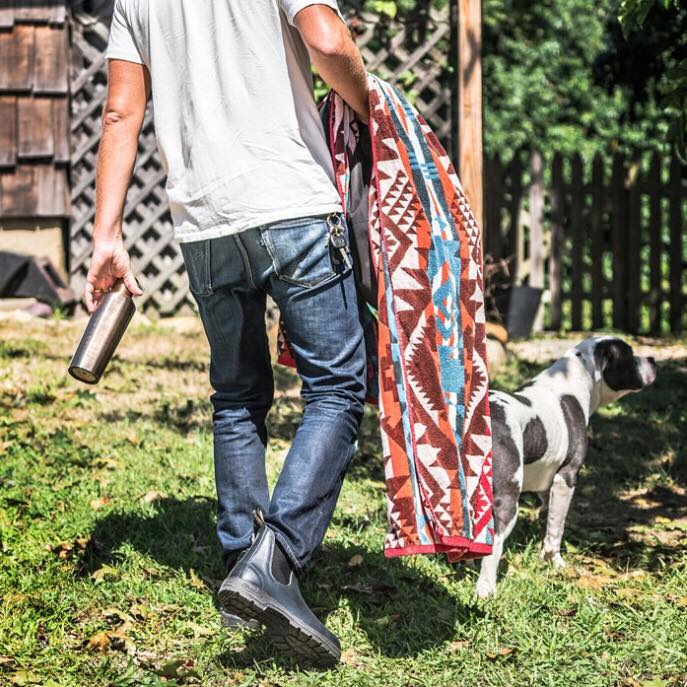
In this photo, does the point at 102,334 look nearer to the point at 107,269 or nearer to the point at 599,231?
the point at 107,269

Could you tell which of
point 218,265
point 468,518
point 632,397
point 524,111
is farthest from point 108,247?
point 524,111

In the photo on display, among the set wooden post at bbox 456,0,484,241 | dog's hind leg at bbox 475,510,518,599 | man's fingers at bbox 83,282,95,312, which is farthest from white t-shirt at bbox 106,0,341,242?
wooden post at bbox 456,0,484,241

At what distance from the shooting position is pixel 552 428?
3.96 m

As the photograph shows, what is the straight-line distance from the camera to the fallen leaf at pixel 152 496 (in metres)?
4.48

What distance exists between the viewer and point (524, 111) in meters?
20.3

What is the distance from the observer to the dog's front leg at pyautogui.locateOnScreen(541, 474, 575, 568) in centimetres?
401

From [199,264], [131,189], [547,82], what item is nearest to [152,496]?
[199,264]

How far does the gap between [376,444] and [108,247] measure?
289cm

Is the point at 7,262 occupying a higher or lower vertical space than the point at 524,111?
lower

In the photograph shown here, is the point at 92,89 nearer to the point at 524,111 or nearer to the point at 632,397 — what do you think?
the point at 632,397

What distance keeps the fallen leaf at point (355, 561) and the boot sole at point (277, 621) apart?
88 centimetres

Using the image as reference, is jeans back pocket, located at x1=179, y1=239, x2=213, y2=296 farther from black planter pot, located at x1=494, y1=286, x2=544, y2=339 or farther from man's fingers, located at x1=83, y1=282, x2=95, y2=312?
black planter pot, located at x1=494, y1=286, x2=544, y2=339

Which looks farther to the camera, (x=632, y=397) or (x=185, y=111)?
(x=632, y=397)

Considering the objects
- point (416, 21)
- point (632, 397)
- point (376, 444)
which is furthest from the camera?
point (416, 21)
